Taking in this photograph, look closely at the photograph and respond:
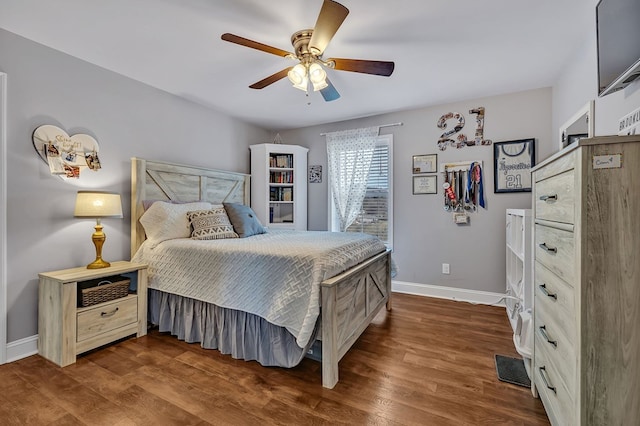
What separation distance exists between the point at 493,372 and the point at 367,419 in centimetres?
105

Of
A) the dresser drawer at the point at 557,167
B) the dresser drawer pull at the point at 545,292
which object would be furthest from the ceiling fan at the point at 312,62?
the dresser drawer pull at the point at 545,292

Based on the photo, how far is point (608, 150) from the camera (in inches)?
38.7

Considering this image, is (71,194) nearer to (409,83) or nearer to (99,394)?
(99,394)

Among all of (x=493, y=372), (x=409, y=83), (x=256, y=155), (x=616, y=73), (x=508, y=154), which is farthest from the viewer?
(x=256, y=155)

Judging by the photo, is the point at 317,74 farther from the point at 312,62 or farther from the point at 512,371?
the point at 512,371

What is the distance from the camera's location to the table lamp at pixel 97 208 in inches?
87.6

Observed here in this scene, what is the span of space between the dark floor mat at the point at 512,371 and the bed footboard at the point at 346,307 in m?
0.99

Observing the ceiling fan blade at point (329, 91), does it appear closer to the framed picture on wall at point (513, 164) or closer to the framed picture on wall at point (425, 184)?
the framed picture on wall at point (425, 184)

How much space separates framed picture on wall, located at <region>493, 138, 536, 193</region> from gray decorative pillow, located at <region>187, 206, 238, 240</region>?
3.10 meters

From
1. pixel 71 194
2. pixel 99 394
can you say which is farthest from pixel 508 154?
pixel 71 194

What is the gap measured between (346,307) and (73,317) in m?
2.02

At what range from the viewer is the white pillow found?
8.73 ft

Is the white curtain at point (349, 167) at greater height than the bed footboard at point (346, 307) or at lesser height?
greater

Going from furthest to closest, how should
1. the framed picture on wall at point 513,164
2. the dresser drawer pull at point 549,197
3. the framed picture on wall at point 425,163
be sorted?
the framed picture on wall at point 425,163
the framed picture on wall at point 513,164
the dresser drawer pull at point 549,197
